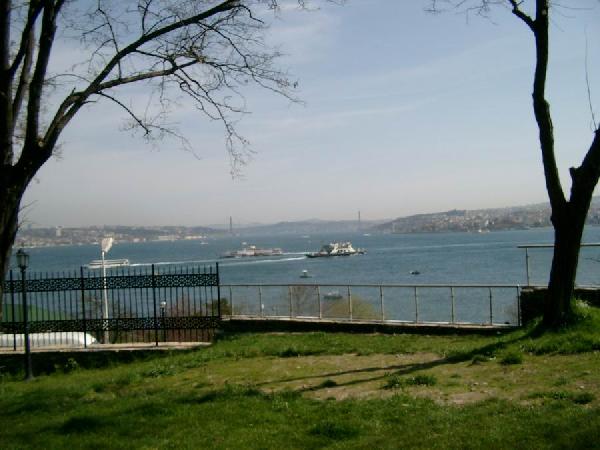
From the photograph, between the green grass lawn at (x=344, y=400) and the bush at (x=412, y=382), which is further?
the bush at (x=412, y=382)

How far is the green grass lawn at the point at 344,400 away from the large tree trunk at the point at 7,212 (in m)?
2.06

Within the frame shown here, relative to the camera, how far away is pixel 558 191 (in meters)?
11.1

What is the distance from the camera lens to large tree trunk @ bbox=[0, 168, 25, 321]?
22.0ft

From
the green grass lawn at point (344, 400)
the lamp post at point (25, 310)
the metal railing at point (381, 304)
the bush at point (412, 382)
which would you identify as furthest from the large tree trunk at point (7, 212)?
the metal railing at point (381, 304)

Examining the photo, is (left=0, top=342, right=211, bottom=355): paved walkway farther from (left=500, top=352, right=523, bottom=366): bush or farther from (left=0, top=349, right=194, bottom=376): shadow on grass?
(left=500, top=352, right=523, bottom=366): bush

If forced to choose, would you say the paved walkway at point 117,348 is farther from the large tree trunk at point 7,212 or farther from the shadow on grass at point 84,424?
the large tree trunk at point 7,212

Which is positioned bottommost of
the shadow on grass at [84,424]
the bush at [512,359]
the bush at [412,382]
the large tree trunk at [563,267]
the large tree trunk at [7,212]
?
the shadow on grass at [84,424]

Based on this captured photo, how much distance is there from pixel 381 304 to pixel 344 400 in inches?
360

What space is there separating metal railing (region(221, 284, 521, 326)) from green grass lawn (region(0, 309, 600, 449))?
144 inches

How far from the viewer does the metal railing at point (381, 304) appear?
1658cm

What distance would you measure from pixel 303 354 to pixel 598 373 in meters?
5.81

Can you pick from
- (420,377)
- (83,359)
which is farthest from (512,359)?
(83,359)

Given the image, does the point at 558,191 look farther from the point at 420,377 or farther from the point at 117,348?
the point at 117,348

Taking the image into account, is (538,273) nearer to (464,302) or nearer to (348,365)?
(348,365)
